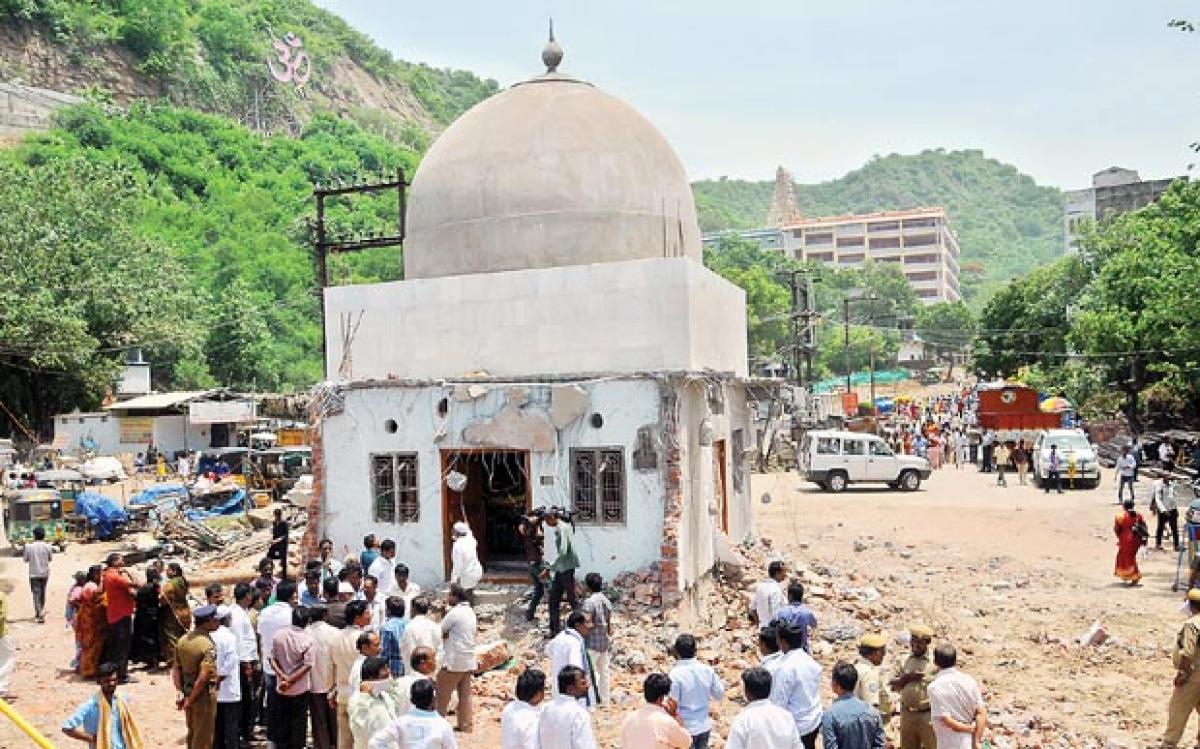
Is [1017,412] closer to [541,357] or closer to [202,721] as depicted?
[541,357]

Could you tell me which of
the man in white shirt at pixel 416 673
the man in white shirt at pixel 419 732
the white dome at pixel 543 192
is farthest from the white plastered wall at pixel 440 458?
the man in white shirt at pixel 419 732

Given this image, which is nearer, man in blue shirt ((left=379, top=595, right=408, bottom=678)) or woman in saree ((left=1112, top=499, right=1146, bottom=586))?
man in blue shirt ((left=379, top=595, right=408, bottom=678))

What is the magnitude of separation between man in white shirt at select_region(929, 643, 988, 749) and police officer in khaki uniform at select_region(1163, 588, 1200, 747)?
2792mm

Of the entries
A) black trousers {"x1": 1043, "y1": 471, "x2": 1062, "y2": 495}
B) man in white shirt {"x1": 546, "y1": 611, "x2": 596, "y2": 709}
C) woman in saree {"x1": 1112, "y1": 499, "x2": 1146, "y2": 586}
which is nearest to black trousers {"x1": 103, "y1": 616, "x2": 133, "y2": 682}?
man in white shirt {"x1": 546, "y1": 611, "x2": 596, "y2": 709}

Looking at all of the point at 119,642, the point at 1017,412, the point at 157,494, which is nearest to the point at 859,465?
the point at 1017,412

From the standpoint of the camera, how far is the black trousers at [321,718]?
8.24 metres

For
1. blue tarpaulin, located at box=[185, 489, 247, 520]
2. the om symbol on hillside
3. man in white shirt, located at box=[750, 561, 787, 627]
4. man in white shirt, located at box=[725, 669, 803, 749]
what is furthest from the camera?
the om symbol on hillside

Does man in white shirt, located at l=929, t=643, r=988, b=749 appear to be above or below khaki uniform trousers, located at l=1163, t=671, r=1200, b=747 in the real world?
above

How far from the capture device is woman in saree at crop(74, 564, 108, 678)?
11.2m

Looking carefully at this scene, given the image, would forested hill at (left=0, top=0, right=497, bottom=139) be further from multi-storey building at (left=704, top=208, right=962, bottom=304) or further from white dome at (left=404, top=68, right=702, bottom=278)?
white dome at (left=404, top=68, right=702, bottom=278)

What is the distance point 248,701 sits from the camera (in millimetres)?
9203

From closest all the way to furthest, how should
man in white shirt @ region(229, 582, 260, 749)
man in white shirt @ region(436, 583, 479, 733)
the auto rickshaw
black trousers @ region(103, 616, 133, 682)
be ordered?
1. man in white shirt @ region(229, 582, 260, 749)
2. man in white shirt @ region(436, 583, 479, 733)
3. black trousers @ region(103, 616, 133, 682)
4. the auto rickshaw

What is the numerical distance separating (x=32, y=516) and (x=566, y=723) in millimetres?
19667

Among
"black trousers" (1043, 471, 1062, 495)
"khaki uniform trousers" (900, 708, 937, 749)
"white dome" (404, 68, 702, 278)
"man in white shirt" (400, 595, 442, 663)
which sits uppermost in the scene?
"white dome" (404, 68, 702, 278)
